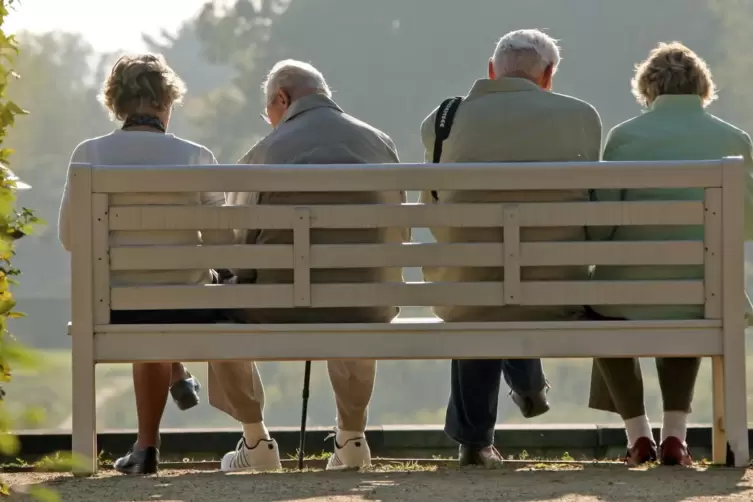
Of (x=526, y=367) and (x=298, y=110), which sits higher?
(x=298, y=110)

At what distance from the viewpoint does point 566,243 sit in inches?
167

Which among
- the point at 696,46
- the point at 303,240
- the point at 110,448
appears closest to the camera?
the point at 303,240

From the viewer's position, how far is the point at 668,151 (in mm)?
4629

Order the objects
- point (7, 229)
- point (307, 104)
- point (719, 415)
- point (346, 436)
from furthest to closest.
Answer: point (346, 436), point (307, 104), point (719, 415), point (7, 229)

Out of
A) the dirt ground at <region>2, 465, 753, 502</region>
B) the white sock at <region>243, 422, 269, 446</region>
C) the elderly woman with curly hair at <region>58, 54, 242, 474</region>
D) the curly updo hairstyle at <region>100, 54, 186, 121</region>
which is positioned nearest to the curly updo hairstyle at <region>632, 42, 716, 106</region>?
the dirt ground at <region>2, 465, 753, 502</region>

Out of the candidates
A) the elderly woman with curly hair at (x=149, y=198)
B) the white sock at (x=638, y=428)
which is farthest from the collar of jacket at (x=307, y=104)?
the white sock at (x=638, y=428)

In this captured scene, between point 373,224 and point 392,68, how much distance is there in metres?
61.5

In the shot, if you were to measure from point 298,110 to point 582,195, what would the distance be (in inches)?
39.9

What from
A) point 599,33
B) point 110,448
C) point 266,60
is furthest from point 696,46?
point 110,448

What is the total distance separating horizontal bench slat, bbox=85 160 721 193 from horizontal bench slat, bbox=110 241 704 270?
0.58 ft

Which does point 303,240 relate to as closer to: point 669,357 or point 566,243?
point 566,243

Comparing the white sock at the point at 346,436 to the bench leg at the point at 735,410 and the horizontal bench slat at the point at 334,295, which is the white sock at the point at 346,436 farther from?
the bench leg at the point at 735,410

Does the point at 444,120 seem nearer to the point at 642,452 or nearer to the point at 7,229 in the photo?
the point at 642,452

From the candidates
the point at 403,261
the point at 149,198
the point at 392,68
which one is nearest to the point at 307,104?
the point at 149,198
